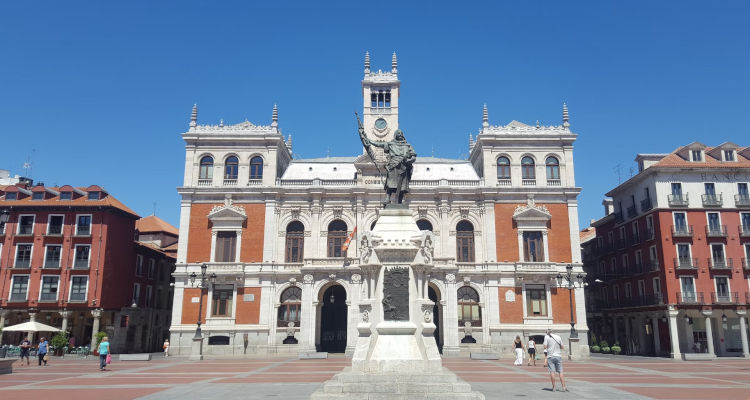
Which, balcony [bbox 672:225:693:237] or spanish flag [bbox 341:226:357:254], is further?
balcony [bbox 672:225:693:237]

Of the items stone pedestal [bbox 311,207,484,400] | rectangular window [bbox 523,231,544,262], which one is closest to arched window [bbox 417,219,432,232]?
rectangular window [bbox 523,231,544,262]

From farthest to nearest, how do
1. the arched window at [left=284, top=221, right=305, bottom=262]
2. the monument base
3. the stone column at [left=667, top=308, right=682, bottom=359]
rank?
1. the arched window at [left=284, top=221, right=305, bottom=262]
2. the stone column at [left=667, top=308, right=682, bottom=359]
3. the monument base

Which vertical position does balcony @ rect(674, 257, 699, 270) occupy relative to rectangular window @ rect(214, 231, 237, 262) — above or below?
below

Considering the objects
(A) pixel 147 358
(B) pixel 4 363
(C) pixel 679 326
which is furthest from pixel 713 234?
(B) pixel 4 363

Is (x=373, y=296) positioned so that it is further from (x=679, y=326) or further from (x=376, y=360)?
(x=679, y=326)

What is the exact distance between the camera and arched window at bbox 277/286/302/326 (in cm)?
4288

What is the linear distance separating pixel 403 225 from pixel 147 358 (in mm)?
25267

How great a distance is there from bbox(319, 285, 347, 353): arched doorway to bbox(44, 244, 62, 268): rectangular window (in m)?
22.3

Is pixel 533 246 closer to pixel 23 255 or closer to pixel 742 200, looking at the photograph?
pixel 742 200

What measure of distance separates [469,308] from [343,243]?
11.4 metres

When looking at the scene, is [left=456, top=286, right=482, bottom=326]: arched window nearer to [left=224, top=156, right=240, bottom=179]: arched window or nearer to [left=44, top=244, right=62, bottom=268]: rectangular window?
[left=224, top=156, right=240, bottom=179]: arched window

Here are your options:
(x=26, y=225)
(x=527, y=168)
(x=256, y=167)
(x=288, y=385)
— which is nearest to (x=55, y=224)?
(x=26, y=225)

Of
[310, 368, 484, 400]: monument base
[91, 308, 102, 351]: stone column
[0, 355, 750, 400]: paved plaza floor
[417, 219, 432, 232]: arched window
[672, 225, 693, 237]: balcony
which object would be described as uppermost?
[417, 219, 432, 232]: arched window

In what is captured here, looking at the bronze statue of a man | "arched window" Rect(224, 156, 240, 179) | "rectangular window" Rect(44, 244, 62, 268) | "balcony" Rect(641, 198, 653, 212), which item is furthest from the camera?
"arched window" Rect(224, 156, 240, 179)
